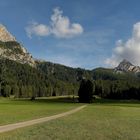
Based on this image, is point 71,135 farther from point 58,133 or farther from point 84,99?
point 84,99

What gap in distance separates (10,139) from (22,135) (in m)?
2.75

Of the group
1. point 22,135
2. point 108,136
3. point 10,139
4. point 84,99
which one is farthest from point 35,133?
point 84,99

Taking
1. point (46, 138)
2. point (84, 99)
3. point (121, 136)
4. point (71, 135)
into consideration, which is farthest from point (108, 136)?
point (84, 99)

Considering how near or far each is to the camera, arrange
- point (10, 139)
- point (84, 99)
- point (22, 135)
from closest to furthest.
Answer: point (10, 139) < point (22, 135) < point (84, 99)

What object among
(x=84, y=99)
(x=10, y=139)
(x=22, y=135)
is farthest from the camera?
(x=84, y=99)

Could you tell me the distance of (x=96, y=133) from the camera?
32438mm

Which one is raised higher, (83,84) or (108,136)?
(83,84)

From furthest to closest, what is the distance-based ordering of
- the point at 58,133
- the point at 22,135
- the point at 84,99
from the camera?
1. the point at 84,99
2. the point at 58,133
3. the point at 22,135

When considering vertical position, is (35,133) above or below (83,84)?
below

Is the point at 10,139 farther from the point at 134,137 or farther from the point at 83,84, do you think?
the point at 83,84

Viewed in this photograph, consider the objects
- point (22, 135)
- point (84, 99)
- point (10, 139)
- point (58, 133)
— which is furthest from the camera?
point (84, 99)

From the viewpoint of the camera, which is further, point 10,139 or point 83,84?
point 83,84

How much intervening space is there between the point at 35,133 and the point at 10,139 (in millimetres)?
4517

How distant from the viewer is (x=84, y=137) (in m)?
29.3
